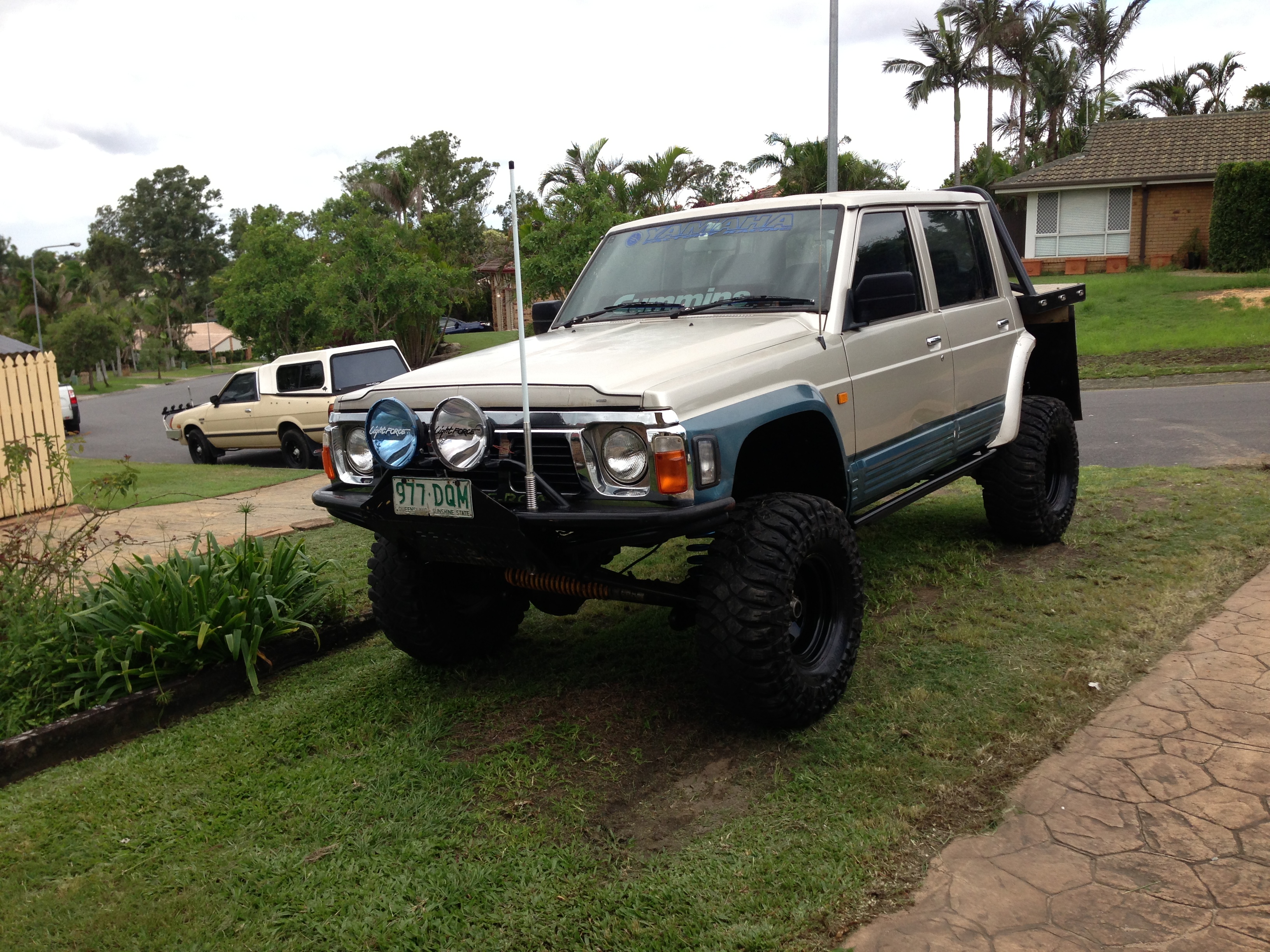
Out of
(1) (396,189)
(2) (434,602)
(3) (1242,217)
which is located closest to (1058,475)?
(2) (434,602)

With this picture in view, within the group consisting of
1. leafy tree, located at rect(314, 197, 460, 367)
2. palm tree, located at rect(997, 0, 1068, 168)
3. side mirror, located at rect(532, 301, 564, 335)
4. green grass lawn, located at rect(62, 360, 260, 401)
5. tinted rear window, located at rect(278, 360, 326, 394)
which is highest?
palm tree, located at rect(997, 0, 1068, 168)

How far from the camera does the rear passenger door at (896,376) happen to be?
180 inches

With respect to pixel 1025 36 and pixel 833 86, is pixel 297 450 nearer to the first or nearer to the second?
pixel 833 86

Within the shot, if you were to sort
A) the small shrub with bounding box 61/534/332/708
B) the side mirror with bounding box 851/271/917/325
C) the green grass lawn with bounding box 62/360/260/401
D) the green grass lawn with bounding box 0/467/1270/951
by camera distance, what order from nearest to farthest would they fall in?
1. the green grass lawn with bounding box 0/467/1270/951
2. the side mirror with bounding box 851/271/917/325
3. the small shrub with bounding box 61/534/332/708
4. the green grass lawn with bounding box 62/360/260/401

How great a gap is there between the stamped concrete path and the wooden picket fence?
28.8ft

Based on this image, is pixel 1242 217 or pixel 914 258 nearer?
pixel 914 258

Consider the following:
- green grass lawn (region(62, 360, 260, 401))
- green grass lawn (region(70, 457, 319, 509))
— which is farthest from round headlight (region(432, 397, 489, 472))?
green grass lawn (region(62, 360, 260, 401))

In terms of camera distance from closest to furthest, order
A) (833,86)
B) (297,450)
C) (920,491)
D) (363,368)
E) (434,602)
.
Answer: (434,602)
(920,491)
(363,368)
(297,450)
(833,86)

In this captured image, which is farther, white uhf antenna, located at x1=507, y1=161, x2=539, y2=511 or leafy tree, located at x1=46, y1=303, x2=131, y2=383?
leafy tree, located at x1=46, y1=303, x2=131, y2=383

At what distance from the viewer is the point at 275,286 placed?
86.0 feet

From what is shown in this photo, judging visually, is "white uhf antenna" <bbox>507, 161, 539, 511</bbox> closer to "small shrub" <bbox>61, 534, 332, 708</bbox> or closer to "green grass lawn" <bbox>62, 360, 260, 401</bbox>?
"small shrub" <bbox>61, 534, 332, 708</bbox>

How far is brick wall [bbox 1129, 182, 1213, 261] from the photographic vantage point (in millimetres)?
28922

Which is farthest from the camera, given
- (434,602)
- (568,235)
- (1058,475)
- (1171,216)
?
(1171,216)

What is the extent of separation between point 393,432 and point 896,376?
7.64 ft
